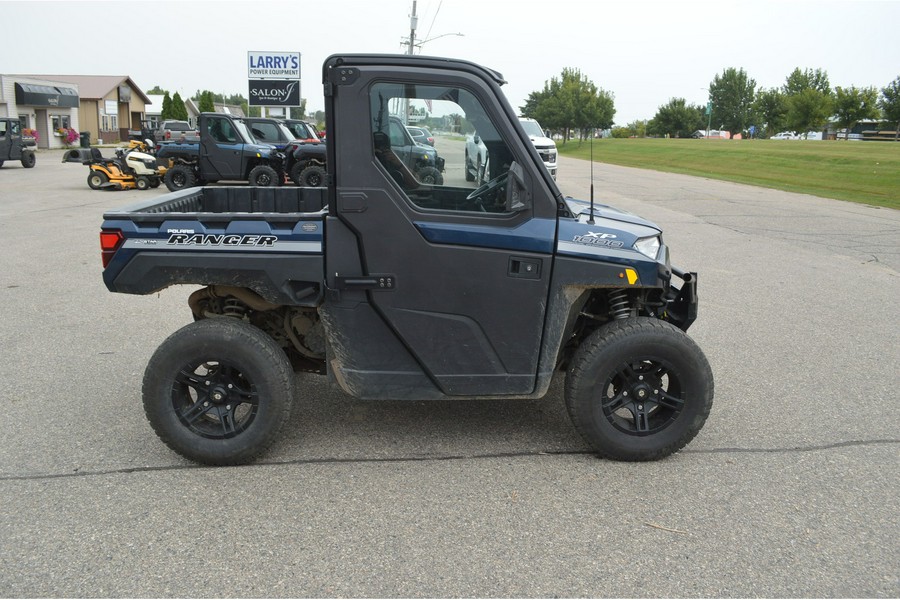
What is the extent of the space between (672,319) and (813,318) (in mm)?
3670

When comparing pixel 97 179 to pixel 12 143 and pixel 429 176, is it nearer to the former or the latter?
pixel 12 143

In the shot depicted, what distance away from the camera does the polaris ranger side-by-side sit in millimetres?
3961

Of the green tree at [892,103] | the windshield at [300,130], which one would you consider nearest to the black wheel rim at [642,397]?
the windshield at [300,130]

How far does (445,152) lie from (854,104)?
234ft

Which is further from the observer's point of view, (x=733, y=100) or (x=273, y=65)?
(x=733, y=100)

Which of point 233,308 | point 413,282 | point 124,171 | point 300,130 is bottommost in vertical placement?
point 233,308

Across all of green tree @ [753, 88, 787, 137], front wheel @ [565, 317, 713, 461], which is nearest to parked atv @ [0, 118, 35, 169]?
front wheel @ [565, 317, 713, 461]

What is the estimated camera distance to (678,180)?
2912 centimetres

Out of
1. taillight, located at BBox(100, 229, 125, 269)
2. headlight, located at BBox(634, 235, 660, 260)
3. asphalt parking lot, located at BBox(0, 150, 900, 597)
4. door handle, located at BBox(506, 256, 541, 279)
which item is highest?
taillight, located at BBox(100, 229, 125, 269)

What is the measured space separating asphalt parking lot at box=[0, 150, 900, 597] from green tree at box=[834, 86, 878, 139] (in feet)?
220

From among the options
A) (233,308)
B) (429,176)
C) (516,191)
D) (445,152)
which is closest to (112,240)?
(233,308)

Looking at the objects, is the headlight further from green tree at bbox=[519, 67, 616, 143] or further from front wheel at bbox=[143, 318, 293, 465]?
green tree at bbox=[519, 67, 616, 143]

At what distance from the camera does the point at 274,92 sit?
1223 inches

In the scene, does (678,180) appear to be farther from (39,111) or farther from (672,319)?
(39,111)
